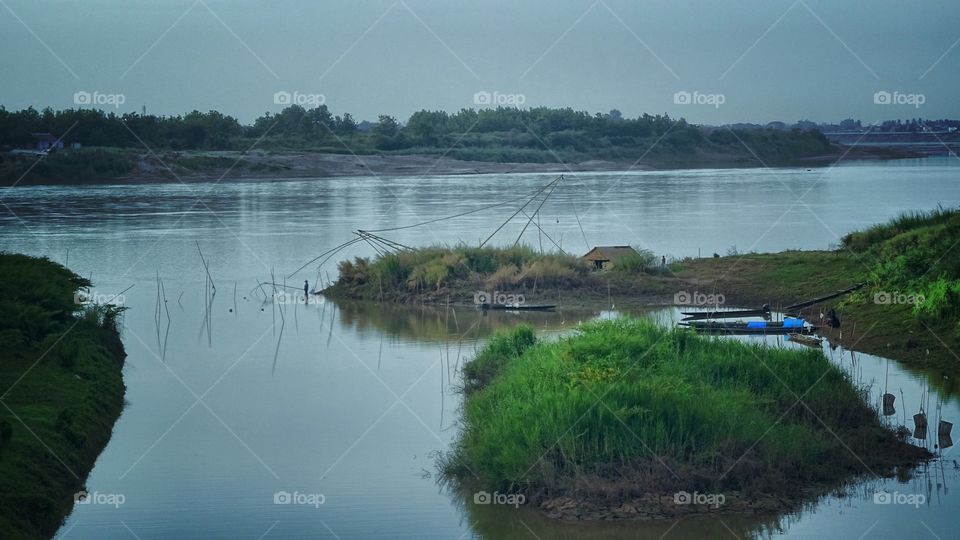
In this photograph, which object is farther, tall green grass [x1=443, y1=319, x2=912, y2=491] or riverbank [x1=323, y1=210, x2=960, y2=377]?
riverbank [x1=323, y1=210, x2=960, y2=377]

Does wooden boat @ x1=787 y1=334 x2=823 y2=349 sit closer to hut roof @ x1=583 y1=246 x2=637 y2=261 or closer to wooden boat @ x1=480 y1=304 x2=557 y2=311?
wooden boat @ x1=480 y1=304 x2=557 y2=311

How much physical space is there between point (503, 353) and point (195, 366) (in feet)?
14.0

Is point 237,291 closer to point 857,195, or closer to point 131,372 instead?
point 131,372

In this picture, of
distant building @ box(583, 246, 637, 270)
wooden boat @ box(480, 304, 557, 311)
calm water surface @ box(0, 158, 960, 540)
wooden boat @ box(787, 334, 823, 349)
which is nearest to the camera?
calm water surface @ box(0, 158, 960, 540)

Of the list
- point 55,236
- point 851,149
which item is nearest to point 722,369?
point 55,236

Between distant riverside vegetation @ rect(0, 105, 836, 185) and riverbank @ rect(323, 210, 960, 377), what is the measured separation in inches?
1376

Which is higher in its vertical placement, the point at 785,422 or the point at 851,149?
the point at 851,149

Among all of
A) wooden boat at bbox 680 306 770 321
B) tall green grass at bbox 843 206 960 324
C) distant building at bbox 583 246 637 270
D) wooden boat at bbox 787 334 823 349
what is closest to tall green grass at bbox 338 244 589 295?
distant building at bbox 583 246 637 270

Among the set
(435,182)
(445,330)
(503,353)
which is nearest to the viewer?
(503,353)

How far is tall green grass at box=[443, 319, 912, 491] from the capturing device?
30.1ft

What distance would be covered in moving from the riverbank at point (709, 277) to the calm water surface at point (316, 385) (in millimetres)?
833

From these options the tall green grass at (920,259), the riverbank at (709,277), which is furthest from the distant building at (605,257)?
the tall green grass at (920,259)

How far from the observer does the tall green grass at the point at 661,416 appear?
9.17 m

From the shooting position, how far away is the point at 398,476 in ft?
34.1
